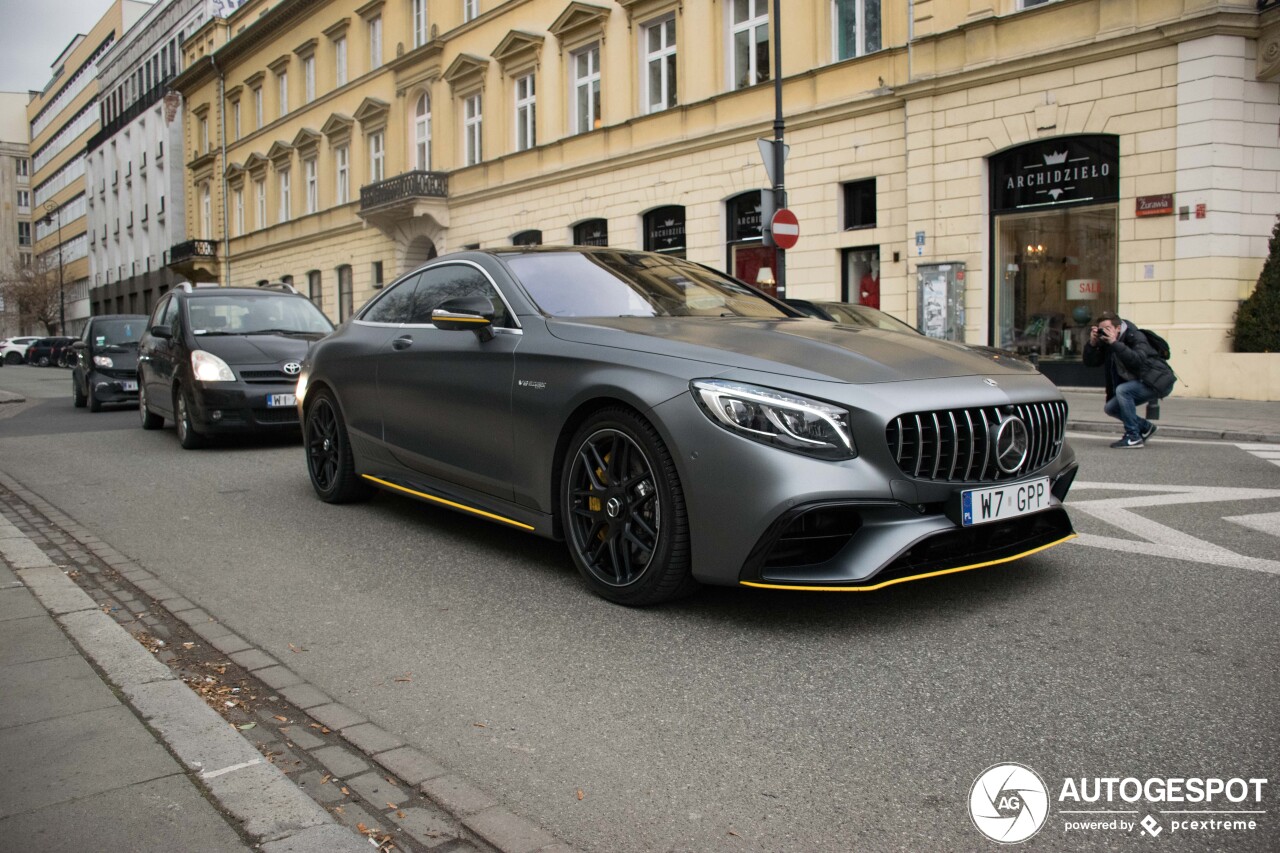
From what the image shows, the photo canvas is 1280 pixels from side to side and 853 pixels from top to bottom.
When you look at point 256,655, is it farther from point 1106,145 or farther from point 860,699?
point 1106,145

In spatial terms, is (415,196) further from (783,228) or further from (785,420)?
(785,420)

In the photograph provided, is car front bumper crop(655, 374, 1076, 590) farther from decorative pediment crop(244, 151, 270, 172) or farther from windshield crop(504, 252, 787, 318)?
decorative pediment crop(244, 151, 270, 172)

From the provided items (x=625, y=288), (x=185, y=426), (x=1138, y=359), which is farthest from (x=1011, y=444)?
(x=185, y=426)

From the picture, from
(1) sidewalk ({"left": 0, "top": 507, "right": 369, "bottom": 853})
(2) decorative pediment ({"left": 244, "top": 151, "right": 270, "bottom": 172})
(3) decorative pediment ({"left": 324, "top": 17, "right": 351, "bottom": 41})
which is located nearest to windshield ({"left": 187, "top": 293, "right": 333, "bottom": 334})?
(1) sidewalk ({"left": 0, "top": 507, "right": 369, "bottom": 853})

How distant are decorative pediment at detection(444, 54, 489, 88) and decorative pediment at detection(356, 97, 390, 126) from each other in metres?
4.34

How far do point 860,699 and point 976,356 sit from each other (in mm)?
1898

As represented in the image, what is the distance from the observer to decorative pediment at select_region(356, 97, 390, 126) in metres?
34.8

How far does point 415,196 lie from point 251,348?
21712mm

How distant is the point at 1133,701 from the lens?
10.6ft

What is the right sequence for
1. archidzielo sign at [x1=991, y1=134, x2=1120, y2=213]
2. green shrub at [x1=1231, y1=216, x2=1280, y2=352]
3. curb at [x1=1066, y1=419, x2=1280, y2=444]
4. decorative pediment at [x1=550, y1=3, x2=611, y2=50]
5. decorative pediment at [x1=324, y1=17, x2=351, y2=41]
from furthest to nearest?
decorative pediment at [x1=324, y1=17, x2=351, y2=41] → decorative pediment at [x1=550, y1=3, x2=611, y2=50] → archidzielo sign at [x1=991, y1=134, x2=1120, y2=213] → green shrub at [x1=1231, y1=216, x2=1280, y2=352] → curb at [x1=1066, y1=419, x2=1280, y2=444]

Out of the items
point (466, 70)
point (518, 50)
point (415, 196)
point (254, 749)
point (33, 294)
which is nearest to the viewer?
point (254, 749)

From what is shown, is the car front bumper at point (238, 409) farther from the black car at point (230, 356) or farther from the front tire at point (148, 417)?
the front tire at point (148, 417)

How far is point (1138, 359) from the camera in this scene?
1012cm

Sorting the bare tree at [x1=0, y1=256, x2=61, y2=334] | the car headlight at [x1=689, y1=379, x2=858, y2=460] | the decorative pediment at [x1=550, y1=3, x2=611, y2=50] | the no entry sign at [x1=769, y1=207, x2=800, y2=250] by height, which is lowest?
the car headlight at [x1=689, y1=379, x2=858, y2=460]
